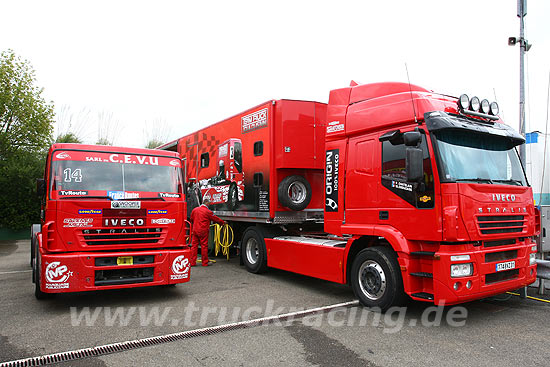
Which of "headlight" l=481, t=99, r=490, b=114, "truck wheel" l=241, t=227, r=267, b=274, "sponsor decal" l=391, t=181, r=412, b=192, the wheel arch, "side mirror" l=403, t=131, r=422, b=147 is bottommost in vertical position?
"truck wheel" l=241, t=227, r=267, b=274

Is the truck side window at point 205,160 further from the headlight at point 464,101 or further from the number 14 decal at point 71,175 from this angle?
the headlight at point 464,101

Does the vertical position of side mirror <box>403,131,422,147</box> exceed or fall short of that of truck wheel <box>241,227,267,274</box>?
it exceeds it

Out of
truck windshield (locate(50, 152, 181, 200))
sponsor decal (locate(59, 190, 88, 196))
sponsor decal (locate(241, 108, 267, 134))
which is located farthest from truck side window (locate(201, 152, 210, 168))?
sponsor decal (locate(59, 190, 88, 196))

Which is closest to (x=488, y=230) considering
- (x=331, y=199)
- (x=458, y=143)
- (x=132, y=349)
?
(x=458, y=143)

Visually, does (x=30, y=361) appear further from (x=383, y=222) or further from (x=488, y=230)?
(x=488, y=230)

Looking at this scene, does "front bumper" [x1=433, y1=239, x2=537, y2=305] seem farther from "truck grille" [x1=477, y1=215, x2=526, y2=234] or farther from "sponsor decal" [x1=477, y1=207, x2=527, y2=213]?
"sponsor decal" [x1=477, y1=207, x2=527, y2=213]

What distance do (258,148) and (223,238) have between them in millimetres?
3108

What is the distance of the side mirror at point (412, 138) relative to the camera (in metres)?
5.05

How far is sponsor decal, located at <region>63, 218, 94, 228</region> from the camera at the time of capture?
A: 5.83 meters

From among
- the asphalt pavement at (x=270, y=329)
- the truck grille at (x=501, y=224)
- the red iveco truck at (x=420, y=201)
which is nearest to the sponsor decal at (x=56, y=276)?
the asphalt pavement at (x=270, y=329)

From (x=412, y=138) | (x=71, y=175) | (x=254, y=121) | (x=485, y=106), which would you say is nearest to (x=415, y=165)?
(x=412, y=138)

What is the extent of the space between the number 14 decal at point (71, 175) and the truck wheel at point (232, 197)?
3.92m

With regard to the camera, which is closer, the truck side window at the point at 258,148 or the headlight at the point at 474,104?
the headlight at the point at 474,104

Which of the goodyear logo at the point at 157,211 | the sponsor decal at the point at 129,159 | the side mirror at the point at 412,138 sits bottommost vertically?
the goodyear logo at the point at 157,211
